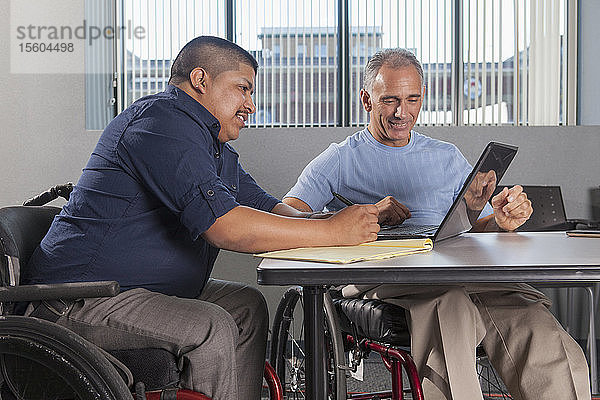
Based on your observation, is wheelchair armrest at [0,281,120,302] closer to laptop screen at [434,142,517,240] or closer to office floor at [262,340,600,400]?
laptop screen at [434,142,517,240]

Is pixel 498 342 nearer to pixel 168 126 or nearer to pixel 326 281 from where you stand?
pixel 326 281

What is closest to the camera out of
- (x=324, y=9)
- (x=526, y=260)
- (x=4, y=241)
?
(x=526, y=260)

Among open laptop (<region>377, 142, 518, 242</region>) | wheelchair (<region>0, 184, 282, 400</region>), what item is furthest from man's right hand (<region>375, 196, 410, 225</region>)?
wheelchair (<region>0, 184, 282, 400</region>)

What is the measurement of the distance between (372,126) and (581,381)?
1.10 meters

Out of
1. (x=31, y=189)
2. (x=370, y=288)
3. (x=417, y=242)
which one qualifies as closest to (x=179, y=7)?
(x=31, y=189)

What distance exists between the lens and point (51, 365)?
1.22 meters

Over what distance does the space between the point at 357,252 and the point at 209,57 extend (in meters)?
0.66

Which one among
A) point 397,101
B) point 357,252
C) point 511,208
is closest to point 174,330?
point 357,252

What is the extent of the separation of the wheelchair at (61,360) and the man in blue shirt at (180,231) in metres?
0.04

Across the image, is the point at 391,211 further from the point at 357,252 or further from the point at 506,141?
the point at 506,141

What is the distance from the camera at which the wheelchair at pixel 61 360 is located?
120cm

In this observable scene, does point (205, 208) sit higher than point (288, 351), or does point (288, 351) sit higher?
point (205, 208)

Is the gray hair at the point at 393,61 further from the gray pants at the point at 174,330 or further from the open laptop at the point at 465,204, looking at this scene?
the gray pants at the point at 174,330

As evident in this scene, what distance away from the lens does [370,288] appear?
1.80 metres
